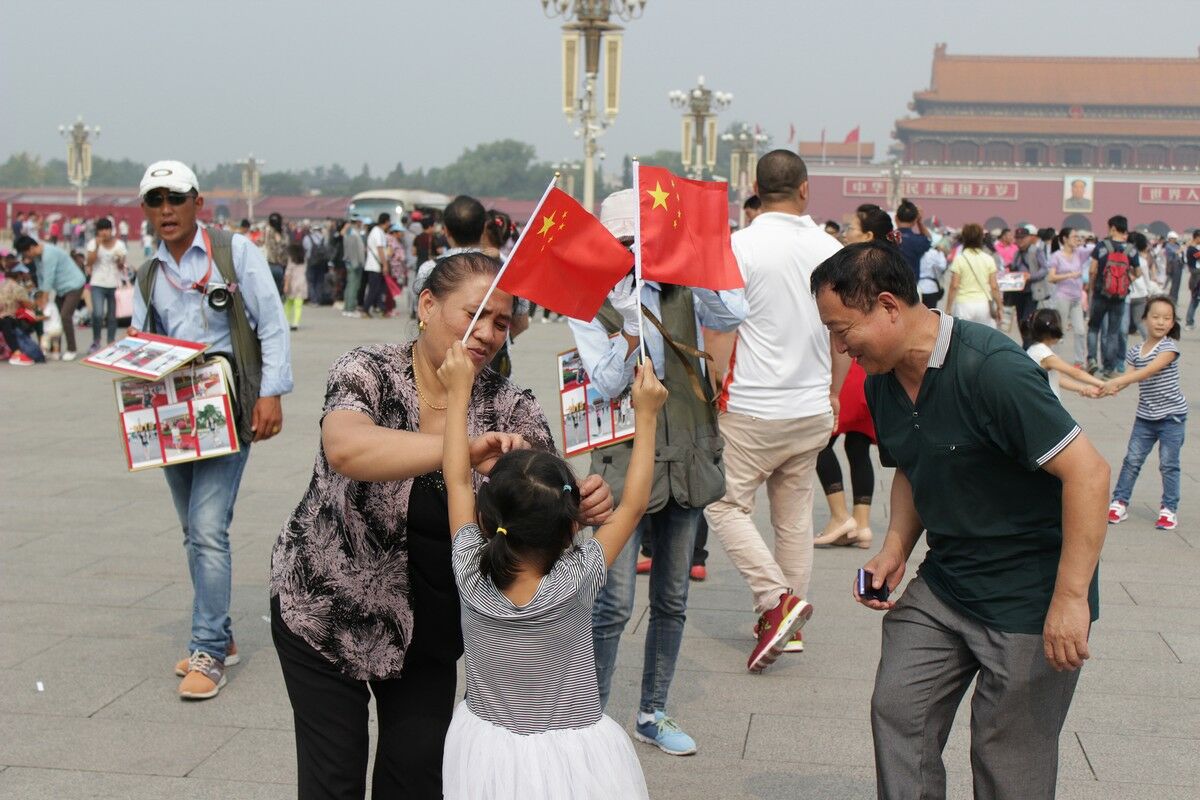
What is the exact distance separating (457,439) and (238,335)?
215cm

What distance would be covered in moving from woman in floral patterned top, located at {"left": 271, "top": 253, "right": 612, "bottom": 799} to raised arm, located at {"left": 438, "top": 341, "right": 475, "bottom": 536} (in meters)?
0.09

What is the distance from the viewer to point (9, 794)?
11.3 ft

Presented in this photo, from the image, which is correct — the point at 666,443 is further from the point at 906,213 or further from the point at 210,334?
the point at 906,213

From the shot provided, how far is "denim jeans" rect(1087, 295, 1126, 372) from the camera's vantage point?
492 inches

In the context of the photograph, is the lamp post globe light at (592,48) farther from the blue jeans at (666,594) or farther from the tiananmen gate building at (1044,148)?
the tiananmen gate building at (1044,148)

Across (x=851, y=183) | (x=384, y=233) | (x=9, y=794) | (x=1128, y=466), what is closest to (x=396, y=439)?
Answer: (x=9, y=794)

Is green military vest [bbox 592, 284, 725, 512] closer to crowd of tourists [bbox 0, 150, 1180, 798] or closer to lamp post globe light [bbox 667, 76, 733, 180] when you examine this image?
crowd of tourists [bbox 0, 150, 1180, 798]

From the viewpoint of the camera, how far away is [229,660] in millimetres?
4469

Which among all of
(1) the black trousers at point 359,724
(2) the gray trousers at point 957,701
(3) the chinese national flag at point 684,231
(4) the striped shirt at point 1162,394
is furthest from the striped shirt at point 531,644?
(4) the striped shirt at point 1162,394

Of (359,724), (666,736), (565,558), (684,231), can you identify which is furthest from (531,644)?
(666,736)

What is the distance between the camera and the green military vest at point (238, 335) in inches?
168

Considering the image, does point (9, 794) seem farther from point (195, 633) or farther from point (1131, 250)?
point (1131, 250)

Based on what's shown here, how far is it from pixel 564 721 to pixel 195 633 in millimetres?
2175

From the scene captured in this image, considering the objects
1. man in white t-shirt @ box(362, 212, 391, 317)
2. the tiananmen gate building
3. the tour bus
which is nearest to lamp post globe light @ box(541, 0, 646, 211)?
man in white t-shirt @ box(362, 212, 391, 317)
